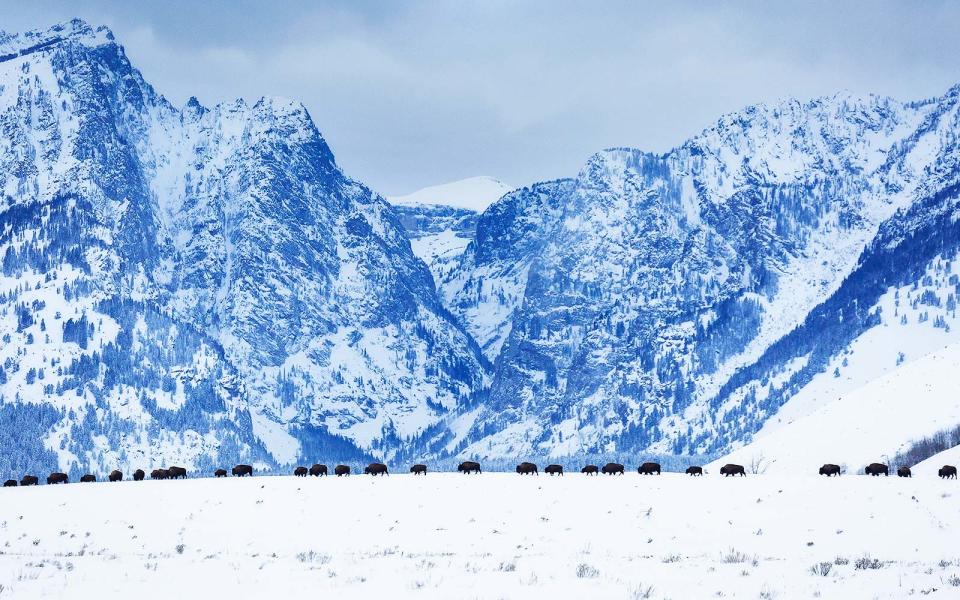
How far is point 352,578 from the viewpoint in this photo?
50.6 metres

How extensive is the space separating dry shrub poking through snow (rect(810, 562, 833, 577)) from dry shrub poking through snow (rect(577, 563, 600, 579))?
8341mm

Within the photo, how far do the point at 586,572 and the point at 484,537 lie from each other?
69.6ft

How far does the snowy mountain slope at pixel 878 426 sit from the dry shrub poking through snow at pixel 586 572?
385 ft

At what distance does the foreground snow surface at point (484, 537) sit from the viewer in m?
48.5

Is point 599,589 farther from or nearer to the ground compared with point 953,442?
nearer to the ground

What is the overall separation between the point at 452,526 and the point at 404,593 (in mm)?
29326

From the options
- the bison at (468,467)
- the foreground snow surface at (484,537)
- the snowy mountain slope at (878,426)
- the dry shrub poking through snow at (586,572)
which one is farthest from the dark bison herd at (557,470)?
the snowy mountain slope at (878,426)

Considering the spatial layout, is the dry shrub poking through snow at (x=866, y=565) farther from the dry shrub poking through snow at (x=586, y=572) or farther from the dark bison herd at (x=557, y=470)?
the dark bison herd at (x=557, y=470)

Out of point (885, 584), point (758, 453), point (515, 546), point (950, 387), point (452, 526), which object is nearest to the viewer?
point (885, 584)

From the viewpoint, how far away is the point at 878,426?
18325cm

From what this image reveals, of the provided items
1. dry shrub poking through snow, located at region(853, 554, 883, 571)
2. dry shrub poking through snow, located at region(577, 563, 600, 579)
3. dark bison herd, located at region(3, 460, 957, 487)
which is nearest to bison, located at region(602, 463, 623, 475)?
dark bison herd, located at region(3, 460, 957, 487)

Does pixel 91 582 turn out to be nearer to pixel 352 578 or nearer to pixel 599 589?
pixel 352 578

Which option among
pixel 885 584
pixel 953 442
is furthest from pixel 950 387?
pixel 885 584

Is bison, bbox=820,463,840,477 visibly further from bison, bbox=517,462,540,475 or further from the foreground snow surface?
bison, bbox=517,462,540,475
